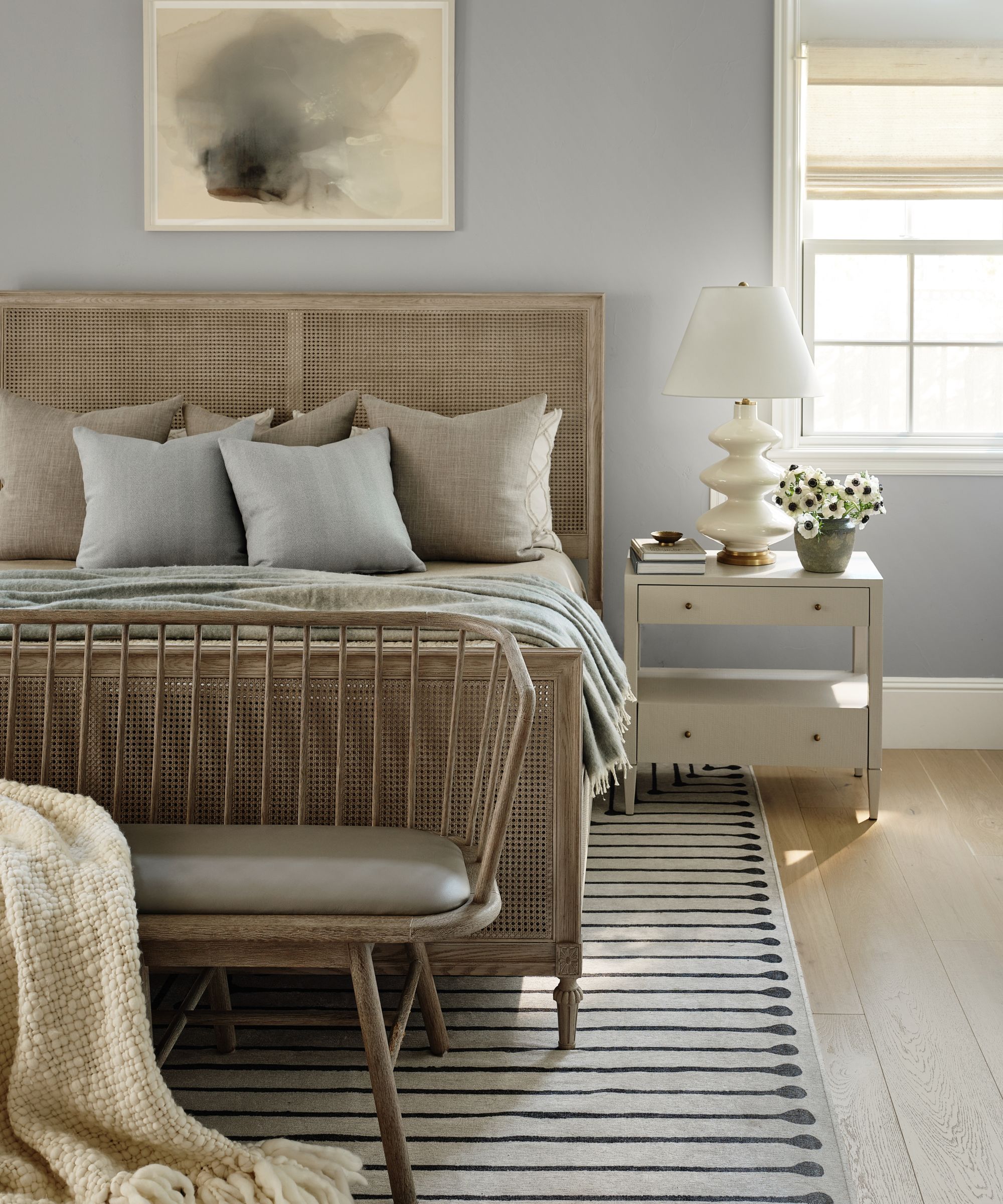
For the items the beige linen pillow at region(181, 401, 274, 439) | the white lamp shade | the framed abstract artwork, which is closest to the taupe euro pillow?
the beige linen pillow at region(181, 401, 274, 439)

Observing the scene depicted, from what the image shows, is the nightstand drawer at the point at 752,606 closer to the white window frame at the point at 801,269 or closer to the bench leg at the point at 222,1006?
the white window frame at the point at 801,269

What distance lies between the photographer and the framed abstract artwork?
3.58 metres

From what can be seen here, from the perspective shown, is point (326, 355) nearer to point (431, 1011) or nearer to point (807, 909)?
point (807, 909)

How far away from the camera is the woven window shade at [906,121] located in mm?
3551

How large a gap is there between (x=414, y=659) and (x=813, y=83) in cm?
260

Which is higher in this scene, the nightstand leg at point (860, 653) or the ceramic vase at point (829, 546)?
the ceramic vase at point (829, 546)

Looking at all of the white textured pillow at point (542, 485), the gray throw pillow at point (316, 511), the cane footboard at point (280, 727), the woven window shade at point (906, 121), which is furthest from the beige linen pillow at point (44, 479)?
the woven window shade at point (906, 121)

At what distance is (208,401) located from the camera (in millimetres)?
3637

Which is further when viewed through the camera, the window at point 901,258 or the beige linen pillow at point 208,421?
the window at point 901,258

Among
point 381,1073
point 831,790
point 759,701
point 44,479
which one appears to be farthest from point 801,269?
point 381,1073

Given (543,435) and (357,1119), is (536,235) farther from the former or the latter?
(357,1119)

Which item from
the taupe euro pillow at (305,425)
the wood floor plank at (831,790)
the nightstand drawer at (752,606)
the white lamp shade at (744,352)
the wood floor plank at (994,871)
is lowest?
the wood floor plank at (994,871)

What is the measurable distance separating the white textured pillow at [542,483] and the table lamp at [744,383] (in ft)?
1.36

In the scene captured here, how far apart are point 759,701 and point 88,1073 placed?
2.07 m
